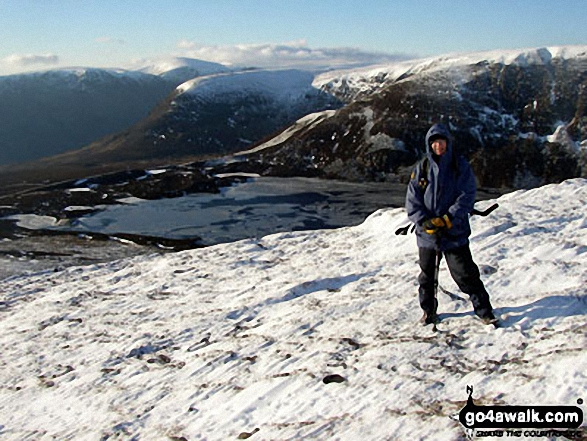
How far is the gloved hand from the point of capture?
31.8 feet

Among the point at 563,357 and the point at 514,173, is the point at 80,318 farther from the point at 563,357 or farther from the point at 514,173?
the point at 514,173

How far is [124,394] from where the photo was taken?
10.6 meters

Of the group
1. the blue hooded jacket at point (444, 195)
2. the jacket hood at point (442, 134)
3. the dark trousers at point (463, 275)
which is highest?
the jacket hood at point (442, 134)

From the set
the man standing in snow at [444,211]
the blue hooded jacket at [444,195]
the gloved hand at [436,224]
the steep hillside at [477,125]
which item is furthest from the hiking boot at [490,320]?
the steep hillside at [477,125]

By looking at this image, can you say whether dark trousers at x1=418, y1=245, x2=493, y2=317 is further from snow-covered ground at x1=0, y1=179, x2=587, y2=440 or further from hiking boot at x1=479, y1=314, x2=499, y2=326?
snow-covered ground at x1=0, y1=179, x2=587, y2=440

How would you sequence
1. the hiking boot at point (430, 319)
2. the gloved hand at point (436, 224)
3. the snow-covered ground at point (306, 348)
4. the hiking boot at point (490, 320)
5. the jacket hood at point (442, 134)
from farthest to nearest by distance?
the hiking boot at point (430, 319)
the hiking boot at point (490, 320)
the gloved hand at point (436, 224)
the jacket hood at point (442, 134)
the snow-covered ground at point (306, 348)

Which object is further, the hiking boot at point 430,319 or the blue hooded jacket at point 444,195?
the hiking boot at point 430,319

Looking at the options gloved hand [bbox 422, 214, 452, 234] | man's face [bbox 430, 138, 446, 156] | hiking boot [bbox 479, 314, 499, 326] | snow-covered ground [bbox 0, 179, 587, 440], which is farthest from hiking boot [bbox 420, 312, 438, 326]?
man's face [bbox 430, 138, 446, 156]

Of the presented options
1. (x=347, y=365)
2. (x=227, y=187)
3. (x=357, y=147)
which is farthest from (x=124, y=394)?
(x=357, y=147)

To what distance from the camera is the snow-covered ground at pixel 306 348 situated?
8.23 metres

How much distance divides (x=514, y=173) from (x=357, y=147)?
133 feet

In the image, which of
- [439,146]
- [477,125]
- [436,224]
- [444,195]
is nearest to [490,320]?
[436,224]

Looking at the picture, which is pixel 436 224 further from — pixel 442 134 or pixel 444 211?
pixel 442 134

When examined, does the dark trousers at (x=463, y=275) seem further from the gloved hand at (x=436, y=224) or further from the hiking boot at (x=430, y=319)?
the gloved hand at (x=436, y=224)
